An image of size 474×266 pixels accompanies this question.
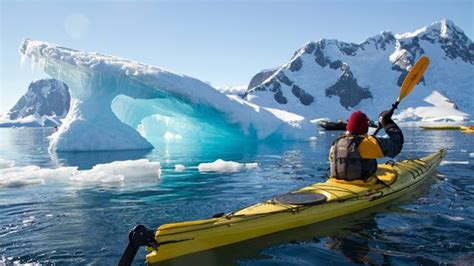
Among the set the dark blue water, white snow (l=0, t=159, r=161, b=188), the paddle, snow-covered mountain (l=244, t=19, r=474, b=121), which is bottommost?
the dark blue water

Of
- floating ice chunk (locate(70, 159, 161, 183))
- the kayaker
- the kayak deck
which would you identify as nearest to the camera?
the kayak deck

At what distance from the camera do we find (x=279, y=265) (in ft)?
16.5

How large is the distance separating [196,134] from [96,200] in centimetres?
2483

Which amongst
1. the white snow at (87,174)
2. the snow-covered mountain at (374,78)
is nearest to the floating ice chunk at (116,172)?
the white snow at (87,174)

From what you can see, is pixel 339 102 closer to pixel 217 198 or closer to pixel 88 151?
pixel 88 151

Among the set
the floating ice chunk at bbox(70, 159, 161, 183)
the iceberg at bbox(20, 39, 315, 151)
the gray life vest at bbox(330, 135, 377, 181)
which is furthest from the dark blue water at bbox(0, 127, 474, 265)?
the iceberg at bbox(20, 39, 315, 151)

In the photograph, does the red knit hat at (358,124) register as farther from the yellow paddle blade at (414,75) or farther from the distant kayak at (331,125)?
the yellow paddle blade at (414,75)

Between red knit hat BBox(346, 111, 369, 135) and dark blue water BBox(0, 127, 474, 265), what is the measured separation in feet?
4.87

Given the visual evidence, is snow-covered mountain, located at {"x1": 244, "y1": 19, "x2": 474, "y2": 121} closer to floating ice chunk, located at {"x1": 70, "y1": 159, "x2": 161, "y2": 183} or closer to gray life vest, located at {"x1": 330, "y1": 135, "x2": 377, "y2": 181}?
floating ice chunk, located at {"x1": 70, "y1": 159, "x2": 161, "y2": 183}

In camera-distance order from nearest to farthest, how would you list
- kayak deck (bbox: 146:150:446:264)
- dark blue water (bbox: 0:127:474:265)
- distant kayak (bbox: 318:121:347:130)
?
kayak deck (bbox: 146:150:446:264) < dark blue water (bbox: 0:127:474:265) < distant kayak (bbox: 318:121:347:130)

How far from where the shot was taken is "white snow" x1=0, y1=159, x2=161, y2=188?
11320 millimetres

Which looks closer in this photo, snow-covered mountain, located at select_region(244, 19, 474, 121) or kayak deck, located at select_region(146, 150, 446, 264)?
kayak deck, located at select_region(146, 150, 446, 264)

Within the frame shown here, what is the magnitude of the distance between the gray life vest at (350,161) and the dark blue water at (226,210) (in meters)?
0.78

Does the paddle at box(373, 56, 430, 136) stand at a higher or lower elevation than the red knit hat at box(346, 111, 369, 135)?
higher
